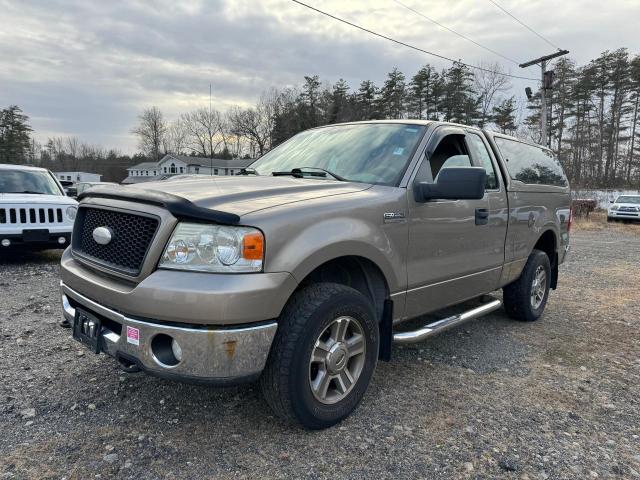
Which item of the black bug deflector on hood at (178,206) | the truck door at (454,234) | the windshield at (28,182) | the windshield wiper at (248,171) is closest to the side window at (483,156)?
the truck door at (454,234)

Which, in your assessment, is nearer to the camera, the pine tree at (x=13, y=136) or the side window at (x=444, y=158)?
the side window at (x=444, y=158)

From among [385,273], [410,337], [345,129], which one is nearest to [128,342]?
[385,273]

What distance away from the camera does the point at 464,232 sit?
11.7ft

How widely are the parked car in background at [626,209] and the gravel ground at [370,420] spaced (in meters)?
22.2

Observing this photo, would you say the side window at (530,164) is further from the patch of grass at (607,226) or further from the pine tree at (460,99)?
the pine tree at (460,99)

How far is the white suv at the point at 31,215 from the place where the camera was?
23.2 feet

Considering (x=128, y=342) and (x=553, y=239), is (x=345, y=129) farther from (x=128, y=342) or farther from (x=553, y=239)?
(x=553, y=239)

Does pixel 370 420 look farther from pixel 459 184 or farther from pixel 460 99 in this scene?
pixel 460 99

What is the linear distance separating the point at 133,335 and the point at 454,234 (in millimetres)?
2291

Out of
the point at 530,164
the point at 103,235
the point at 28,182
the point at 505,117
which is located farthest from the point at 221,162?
the point at 103,235

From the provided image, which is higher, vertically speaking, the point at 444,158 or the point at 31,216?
the point at 444,158

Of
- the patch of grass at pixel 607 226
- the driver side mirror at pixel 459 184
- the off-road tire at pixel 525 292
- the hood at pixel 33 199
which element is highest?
the driver side mirror at pixel 459 184

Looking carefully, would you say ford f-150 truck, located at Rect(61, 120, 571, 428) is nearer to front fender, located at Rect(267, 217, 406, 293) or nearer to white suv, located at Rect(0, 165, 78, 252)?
front fender, located at Rect(267, 217, 406, 293)

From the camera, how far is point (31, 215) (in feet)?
23.9
